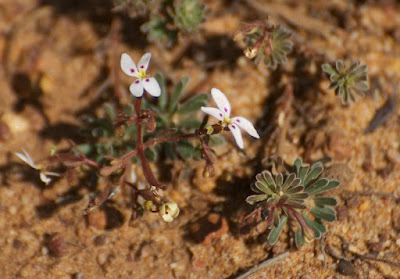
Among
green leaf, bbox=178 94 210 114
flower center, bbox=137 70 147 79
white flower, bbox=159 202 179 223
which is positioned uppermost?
flower center, bbox=137 70 147 79

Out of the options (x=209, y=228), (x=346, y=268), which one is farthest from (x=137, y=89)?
(x=346, y=268)

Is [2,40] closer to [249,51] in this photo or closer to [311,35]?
[249,51]

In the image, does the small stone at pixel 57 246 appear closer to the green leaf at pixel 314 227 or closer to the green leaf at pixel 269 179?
the green leaf at pixel 269 179

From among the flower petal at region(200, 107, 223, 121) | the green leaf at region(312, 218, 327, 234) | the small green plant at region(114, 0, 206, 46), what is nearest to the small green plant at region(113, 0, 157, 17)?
the small green plant at region(114, 0, 206, 46)

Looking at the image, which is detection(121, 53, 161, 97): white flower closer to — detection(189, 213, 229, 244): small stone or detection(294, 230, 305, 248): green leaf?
detection(189, 213, 229, 244): small stone

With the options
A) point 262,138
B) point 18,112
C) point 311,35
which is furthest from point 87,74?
point 311,35
